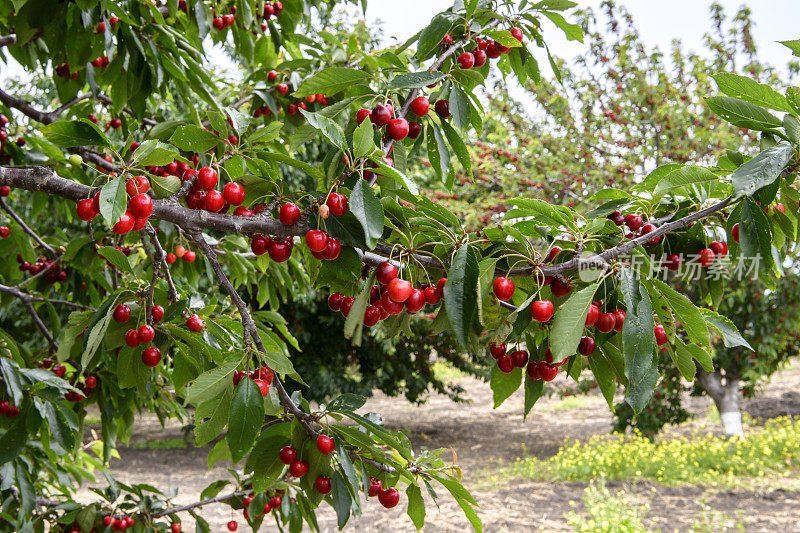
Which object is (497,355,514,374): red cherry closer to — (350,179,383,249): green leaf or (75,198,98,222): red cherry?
(350,179,383,249): green leaf

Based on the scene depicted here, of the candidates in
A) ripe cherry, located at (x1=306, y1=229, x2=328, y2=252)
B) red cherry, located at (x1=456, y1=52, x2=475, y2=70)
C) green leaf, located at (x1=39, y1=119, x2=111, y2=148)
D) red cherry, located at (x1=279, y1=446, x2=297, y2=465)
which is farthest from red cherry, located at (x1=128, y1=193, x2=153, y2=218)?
red cherry, located at (x1=456, y1=52, x2=475, y2=70)

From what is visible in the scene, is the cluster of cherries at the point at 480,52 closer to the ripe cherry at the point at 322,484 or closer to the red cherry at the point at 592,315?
the red cherry at the point at 592,315

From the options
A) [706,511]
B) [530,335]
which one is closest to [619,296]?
[530,335]

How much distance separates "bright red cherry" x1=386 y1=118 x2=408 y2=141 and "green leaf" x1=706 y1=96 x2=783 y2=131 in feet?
2.02

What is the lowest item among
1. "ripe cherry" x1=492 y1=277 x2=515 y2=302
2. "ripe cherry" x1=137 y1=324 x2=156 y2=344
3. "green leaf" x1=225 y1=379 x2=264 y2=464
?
"green leaf" x1=225 y1=379 x2=264 y2=464

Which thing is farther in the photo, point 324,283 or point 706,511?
point 706,511

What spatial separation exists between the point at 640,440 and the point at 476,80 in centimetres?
710

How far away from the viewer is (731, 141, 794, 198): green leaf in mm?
951

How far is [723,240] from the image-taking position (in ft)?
4.41

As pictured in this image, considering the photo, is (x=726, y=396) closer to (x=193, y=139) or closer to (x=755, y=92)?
(x=755, y=92)

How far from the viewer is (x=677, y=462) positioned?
6.58 m

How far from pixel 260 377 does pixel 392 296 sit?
0.45m

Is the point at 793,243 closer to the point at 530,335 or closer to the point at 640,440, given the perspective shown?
the point at 530,335

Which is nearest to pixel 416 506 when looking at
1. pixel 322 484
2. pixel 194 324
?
pixel 322 484
